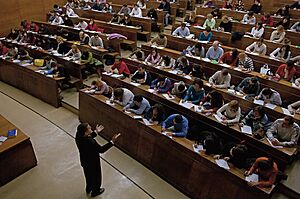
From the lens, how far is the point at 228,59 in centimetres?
567

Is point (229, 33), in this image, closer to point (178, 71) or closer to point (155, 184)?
point (178, 71)

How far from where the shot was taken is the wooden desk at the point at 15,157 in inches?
151

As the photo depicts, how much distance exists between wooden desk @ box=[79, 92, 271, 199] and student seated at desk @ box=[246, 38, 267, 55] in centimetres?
345

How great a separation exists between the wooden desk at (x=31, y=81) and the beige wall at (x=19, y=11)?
131 inches

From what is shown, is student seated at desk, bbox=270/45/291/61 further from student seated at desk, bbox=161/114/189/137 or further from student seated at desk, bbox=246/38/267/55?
student seated at desk, bbox=161/114/189/137

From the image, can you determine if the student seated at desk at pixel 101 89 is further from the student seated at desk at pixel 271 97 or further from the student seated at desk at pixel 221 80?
the student seated at desk at pixel 271 97

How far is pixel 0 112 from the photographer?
570cm

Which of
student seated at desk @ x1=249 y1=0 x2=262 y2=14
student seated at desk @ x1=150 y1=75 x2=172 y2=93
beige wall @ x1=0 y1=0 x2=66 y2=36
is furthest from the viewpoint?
beige wall @ x1=0 y1=0 x2=66 y2=36

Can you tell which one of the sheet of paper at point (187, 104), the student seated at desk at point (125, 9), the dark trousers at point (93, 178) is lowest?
the dark trousers at point (93, 178)

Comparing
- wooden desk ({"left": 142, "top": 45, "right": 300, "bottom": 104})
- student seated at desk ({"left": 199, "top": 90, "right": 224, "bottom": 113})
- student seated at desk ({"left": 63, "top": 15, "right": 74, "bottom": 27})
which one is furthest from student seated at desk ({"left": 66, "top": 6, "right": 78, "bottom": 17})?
student seated at desk ({"left": 199, "top": 90, "right": 224, "bottom": 113})

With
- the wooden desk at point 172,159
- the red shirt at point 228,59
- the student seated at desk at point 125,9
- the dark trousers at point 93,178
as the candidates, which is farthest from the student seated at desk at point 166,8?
the dark trousers at point 93,178

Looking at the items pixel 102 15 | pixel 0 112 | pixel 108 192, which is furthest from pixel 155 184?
pixel 102 15

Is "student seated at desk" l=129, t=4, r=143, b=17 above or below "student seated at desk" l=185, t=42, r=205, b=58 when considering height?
above

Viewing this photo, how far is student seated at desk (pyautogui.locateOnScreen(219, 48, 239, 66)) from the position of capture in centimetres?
554
